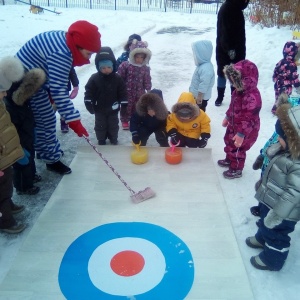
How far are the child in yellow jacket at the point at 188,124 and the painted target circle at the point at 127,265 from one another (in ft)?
4.86

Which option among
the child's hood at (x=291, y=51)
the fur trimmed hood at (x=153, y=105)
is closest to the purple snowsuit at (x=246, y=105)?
the fur trimmed hood at (x=153, y=105)

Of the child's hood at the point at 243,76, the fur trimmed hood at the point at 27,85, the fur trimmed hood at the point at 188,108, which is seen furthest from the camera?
the fur trimmed hood at the point at 188,108

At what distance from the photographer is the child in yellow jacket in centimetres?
367

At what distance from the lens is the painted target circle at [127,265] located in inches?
85.8

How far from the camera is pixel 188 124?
12.6ft

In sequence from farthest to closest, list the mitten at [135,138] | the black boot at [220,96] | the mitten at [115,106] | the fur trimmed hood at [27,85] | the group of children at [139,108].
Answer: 1. the black boot at [220,96]
2. the mitten at [115,106]
3. the mitten at [135,138]
4. the group of children at [139,108]
5. the fur trimmed hood at [27,85]

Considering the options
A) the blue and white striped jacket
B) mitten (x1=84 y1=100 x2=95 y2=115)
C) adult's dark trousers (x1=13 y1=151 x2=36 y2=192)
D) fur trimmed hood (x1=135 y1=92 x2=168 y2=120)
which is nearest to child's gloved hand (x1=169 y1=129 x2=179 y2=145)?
fur trimmed hood (x1=135 y1=92 x2=168 y2=120)

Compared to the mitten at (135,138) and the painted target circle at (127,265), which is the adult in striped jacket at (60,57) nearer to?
the mitten at (135,138)

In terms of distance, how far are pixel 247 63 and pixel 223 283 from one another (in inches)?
85.4

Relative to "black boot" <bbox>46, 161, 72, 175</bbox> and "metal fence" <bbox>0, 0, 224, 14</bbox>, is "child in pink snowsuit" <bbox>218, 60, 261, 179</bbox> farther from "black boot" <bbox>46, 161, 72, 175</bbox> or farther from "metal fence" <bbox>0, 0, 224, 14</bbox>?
"metal fence" <bbox>0, 0, 224, 14</bbox>

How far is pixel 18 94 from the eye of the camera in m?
2.74

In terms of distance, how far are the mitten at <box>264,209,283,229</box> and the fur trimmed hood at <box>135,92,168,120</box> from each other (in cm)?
188

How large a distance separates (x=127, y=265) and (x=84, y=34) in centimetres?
196

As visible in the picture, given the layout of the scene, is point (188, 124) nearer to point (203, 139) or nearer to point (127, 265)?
point (203, 139)
